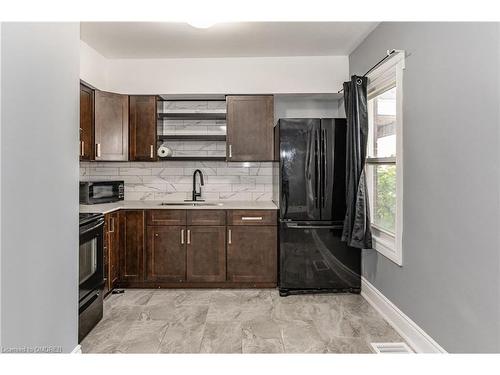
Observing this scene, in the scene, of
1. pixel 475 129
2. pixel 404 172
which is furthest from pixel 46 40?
pixel 404 172

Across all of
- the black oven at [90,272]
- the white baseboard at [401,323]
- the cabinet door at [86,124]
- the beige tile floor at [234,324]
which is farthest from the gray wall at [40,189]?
the white baseboard at [401,323]

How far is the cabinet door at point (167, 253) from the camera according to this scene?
3.61m

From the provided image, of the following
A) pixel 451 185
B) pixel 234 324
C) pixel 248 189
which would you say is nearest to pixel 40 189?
pixel 234 324

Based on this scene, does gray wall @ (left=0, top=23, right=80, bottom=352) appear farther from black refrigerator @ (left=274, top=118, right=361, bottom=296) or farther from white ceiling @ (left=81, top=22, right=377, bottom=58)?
black refrigerator @ (left=274, top=118, right=361, bottom=296)

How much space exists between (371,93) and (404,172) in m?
1.08

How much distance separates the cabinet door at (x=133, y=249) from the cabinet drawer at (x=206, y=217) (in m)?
0.52

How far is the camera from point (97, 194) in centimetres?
371

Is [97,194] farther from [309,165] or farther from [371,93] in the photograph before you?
[371,93]

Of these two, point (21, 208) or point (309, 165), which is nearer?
point (21, 208)

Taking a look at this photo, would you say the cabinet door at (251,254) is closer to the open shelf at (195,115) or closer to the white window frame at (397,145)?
the white window frame at (397,145)

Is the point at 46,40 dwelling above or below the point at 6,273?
above

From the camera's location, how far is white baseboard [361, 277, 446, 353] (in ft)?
7.11

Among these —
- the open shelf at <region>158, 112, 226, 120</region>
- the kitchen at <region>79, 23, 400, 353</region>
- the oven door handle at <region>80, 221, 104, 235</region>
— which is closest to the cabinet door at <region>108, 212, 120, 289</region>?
the kitchen at <region>79, 23, 400, 353</region>

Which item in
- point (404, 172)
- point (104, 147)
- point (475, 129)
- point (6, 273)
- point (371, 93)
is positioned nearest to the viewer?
point (6, 273)
